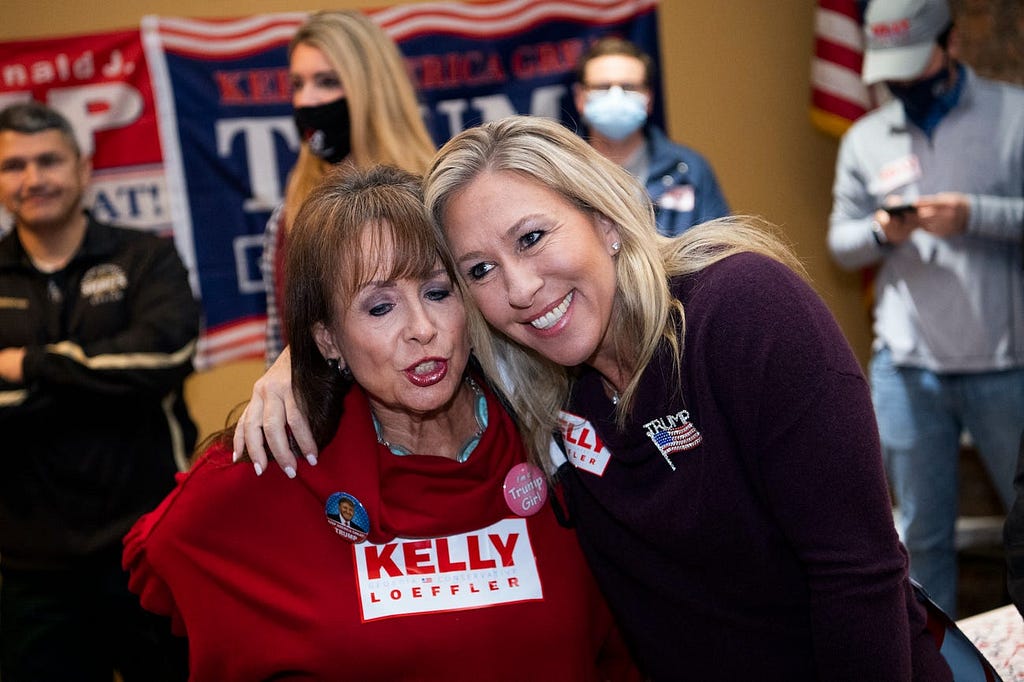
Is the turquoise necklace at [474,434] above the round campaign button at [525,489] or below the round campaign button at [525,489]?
above

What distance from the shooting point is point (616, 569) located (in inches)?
72.7

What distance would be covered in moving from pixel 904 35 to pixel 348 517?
246 centimetres

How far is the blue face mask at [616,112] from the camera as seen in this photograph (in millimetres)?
3582

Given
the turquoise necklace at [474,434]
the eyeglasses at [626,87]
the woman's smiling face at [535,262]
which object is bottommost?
the turquoise necklace at [474,434]

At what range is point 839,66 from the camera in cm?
444

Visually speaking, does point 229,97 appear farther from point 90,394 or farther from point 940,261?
point 940,261

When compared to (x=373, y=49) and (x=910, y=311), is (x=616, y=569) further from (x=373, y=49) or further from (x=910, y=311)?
(x=910, y=311)

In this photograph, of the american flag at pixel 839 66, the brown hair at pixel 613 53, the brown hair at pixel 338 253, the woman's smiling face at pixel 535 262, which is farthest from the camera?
the american flag at pixel 839 66

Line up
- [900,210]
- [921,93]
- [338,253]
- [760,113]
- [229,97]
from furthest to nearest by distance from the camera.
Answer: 1. [760,113]
2. [229,97]
3. [921,93]
4. [900,210]
5. [338,253]

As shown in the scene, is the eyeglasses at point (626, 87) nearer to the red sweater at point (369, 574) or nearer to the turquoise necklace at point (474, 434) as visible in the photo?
the turquoise necklace at point (474, 434)

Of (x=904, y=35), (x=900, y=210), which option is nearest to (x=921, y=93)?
(x=904, y=35)

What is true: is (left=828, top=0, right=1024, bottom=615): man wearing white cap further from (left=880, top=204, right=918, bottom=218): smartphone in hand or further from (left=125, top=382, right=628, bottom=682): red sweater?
(left=125, top=382, right=628, bottom=682): red sweater

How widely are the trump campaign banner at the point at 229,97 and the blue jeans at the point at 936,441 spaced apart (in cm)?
177

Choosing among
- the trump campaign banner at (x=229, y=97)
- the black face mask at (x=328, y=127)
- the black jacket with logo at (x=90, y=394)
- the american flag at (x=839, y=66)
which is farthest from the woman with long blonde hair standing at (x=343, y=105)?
the american flag at (x=839, y=66)
